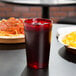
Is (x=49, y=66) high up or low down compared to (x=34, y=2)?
down

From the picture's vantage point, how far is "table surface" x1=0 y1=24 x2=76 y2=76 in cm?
63

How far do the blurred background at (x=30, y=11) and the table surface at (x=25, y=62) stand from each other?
85.6 inches

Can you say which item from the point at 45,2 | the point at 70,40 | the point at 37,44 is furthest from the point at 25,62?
the point at 45,2

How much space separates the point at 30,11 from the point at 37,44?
2.39m

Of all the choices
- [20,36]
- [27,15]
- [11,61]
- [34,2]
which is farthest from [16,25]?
[27,15]

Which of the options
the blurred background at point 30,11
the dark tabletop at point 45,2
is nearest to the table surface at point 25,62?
the dark tabletop at point 45,2

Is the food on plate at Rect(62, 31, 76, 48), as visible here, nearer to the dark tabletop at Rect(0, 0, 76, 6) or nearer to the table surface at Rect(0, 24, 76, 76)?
the table surface at Rect(0, 24, 76, 76)

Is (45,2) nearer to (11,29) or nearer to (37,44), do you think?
(11,29)

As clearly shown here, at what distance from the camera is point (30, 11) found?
3.00m

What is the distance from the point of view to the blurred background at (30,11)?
3002 millimetres

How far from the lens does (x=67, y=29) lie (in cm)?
101

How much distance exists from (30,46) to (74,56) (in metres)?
Answer: 0.19

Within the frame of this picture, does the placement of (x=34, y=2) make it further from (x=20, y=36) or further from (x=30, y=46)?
(x=30, y=46)

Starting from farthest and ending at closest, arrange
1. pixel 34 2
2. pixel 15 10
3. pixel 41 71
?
pixel 15 10, pixel 34 2, pixel 41 71
